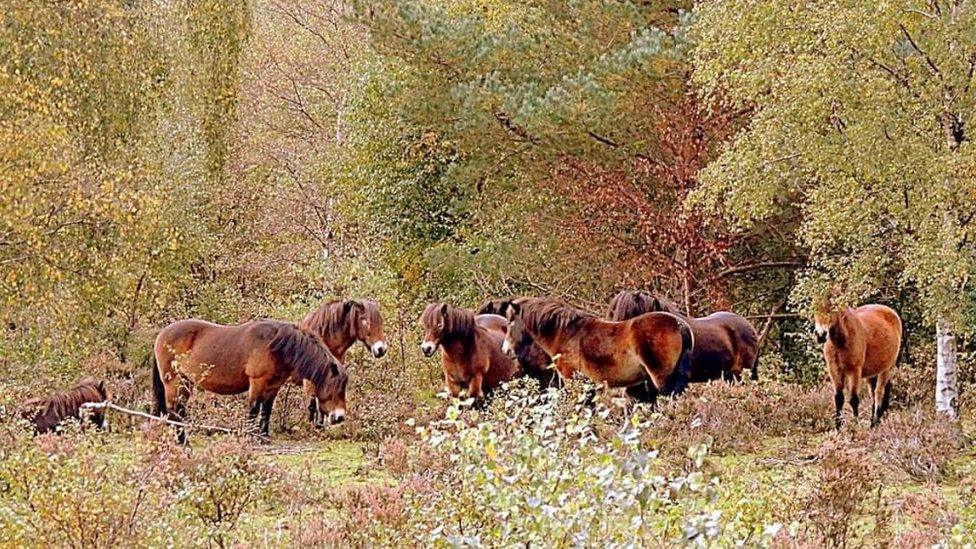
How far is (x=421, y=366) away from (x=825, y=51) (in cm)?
731

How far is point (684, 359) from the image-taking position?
1180cm

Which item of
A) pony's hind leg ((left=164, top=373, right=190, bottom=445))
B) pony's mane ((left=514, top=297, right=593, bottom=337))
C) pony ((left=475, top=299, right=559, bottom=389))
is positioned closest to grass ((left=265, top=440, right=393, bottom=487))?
pony's hind leg ((left=164, top=373, right=190, bottom=445))

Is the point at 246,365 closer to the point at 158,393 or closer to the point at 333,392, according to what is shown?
the point at 333,392

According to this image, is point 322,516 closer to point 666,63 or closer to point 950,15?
point 950,15

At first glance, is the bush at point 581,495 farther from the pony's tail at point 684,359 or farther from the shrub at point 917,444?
the pony's tail at point 684,359

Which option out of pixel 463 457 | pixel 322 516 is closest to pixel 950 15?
pixel 322 516

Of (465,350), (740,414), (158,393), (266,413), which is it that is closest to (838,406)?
(740,414)

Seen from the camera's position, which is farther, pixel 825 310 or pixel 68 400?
pixel 68 400

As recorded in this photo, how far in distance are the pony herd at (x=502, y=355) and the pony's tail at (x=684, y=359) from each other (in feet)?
0.04

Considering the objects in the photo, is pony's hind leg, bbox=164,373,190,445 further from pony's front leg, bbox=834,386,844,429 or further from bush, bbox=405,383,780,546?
bush, bbox=405,383,780,546

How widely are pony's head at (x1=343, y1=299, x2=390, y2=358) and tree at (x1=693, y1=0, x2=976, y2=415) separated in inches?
163

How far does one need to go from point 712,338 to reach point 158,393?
18.9 feet

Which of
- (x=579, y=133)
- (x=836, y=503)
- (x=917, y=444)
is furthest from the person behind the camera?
(x=579, y=133)

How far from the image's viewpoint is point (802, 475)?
27.8 ft
